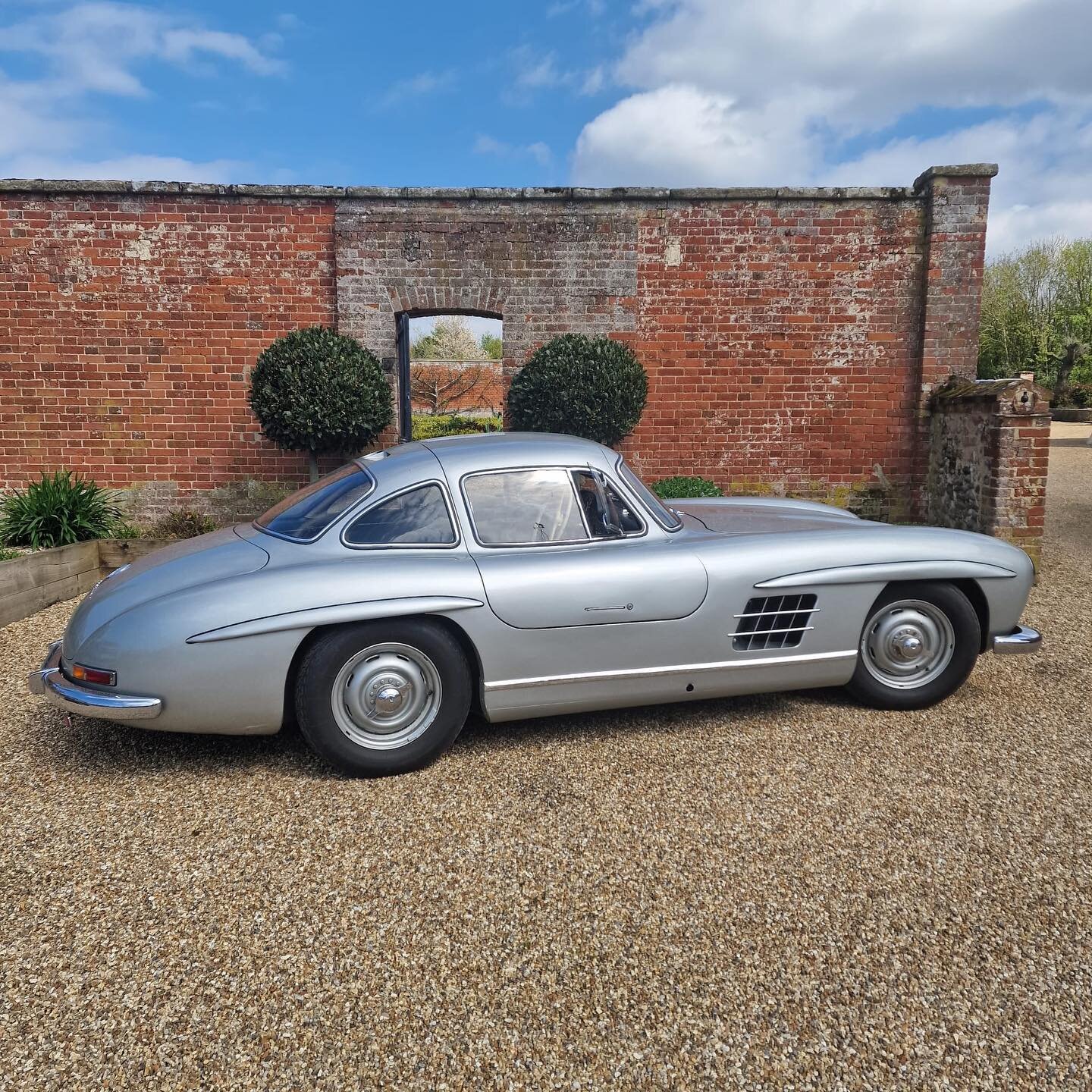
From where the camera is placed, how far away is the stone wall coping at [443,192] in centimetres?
770

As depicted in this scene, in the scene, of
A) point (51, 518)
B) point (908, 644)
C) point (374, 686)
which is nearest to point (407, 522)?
point (374, 686)

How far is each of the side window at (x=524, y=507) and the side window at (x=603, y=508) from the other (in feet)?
0.14

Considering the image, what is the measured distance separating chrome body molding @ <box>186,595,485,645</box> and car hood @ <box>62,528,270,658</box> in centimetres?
25

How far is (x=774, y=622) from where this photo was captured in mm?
3314

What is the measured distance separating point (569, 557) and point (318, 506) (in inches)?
44.3

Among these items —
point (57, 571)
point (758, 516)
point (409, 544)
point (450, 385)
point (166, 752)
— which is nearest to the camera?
point (409, 544)

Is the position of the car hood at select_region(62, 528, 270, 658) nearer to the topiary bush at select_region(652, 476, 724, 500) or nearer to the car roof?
the car roof

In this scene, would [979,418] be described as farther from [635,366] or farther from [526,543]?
[526,543]

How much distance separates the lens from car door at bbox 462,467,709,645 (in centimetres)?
302

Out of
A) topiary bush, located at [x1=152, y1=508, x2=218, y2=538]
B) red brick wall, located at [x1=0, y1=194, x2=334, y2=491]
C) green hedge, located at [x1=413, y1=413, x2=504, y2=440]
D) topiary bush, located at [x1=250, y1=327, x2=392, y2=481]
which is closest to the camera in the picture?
topiary bush, located at [x1=250, y1=327, x2=392, y2=481]

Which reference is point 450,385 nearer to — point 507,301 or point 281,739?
point 507,301

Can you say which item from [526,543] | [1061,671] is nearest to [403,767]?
[526,543]

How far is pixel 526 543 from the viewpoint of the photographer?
3.19 meters

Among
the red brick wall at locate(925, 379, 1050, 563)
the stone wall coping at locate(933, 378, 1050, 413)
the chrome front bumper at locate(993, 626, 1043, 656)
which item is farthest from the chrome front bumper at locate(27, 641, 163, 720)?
the stone wall coping at locate(933, 378, 1050, 413)
